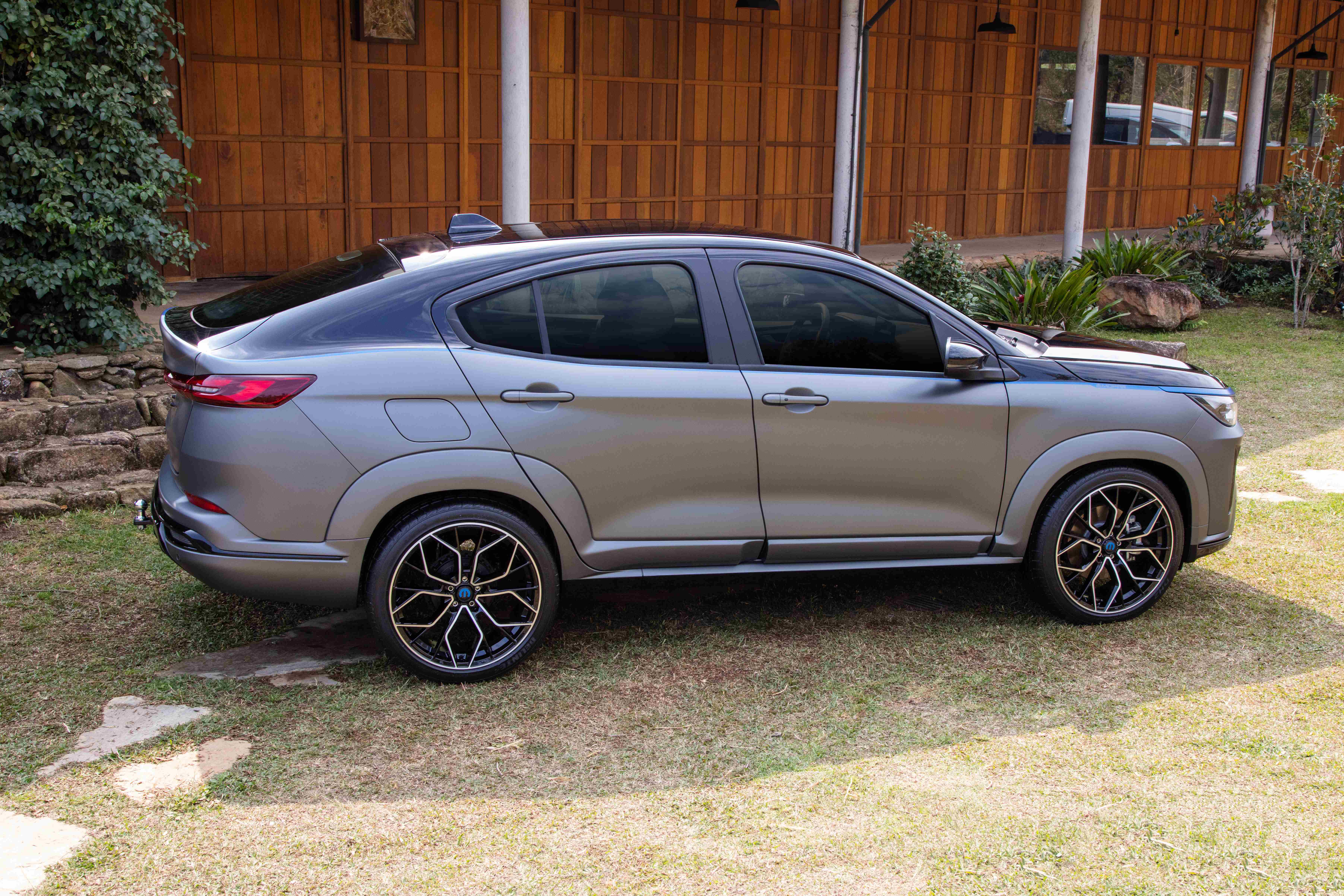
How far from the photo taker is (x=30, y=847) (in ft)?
10.9

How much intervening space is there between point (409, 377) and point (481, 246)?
2.13 feet

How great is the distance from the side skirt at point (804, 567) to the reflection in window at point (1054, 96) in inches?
520

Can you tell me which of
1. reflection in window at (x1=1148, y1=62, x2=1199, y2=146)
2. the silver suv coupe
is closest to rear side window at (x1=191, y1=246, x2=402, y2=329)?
the silver suv coupe

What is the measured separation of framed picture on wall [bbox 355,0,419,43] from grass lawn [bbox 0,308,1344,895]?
648 centimetres

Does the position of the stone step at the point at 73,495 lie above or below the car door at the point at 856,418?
below

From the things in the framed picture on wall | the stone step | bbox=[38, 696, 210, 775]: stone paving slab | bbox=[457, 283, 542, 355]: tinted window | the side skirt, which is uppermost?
the framed picture on wall

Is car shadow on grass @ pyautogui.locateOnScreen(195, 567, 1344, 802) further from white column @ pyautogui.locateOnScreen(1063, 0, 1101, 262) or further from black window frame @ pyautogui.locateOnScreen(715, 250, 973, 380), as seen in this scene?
white column @ pyautogui.locateOnScreen(1063, 0, 1101, 262)

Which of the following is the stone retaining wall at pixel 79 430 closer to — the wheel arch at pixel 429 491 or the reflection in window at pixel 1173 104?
the wheel arch at pixel 429 491

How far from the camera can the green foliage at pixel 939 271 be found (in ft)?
33.5

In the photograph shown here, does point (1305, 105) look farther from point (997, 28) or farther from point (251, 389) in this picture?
point (251, 389)

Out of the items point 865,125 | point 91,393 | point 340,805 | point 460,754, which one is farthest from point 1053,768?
point 865,125

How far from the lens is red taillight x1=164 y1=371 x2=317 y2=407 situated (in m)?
4.05

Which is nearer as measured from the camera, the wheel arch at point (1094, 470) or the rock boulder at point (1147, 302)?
the wheel arch at point (1094, 470)

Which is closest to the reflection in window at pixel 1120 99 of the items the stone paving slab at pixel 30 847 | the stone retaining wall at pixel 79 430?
the stone retaining wall at pixel 79 430
